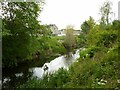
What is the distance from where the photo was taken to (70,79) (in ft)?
27.6

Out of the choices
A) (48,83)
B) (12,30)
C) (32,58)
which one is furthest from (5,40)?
(48,83)

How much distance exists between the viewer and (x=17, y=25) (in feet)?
57.6

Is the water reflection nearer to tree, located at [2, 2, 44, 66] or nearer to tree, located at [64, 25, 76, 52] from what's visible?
tree, located at [2, 2, 44, 66]

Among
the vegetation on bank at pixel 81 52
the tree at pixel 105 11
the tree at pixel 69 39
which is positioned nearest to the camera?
the vegetation on bank at pixel 81 52

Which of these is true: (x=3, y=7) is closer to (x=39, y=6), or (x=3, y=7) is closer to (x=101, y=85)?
(x=39, y=6)

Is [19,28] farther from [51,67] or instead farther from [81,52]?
[81,52]

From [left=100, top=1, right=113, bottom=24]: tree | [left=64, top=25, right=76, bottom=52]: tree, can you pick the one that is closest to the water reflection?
[left=100, top=1, right=113, bottom=24]: tree

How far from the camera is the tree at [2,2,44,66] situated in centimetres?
1739

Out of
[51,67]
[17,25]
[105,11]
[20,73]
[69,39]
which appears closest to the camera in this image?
[20,73]

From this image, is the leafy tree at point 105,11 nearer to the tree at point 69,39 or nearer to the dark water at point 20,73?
the dark water at point 20,73

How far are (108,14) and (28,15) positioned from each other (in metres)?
10.1

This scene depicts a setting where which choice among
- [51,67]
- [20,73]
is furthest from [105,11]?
[20,73]

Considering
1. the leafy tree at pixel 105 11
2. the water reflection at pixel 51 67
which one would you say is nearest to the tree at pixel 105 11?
the leafy tree at pixel 105 11

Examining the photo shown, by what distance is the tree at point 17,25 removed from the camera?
17.4 meters
